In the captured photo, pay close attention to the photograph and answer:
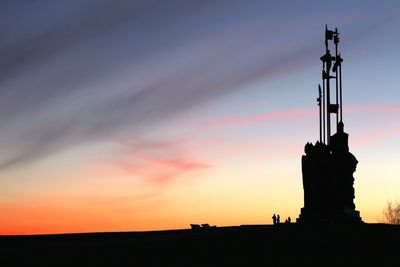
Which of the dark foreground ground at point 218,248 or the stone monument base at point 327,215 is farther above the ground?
the stone monument base at point 327,215

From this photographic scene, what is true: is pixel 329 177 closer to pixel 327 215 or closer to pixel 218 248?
pixel 327 215

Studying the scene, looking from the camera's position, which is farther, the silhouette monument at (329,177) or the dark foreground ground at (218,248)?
the silhouette monument at (329,177)

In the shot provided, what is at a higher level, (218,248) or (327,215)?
(327,215)

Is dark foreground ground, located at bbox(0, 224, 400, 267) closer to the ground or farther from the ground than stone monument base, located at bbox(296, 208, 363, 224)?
closer to the ground

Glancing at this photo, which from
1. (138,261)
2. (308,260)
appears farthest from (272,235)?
(138,261)

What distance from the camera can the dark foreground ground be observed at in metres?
20.2

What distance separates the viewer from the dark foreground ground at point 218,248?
20.2 meters

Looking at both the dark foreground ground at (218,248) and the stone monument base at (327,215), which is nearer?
the dark foreground ground at (218,248)

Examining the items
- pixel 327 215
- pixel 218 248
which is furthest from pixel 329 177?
pixel 218 248

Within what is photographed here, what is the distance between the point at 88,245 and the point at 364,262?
35.8 feet

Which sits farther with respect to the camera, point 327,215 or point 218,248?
point 327,215

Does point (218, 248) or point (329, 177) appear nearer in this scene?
point (218, 248)

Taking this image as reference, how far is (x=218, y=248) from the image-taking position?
2456 cm

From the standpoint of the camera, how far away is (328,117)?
4403 cm
